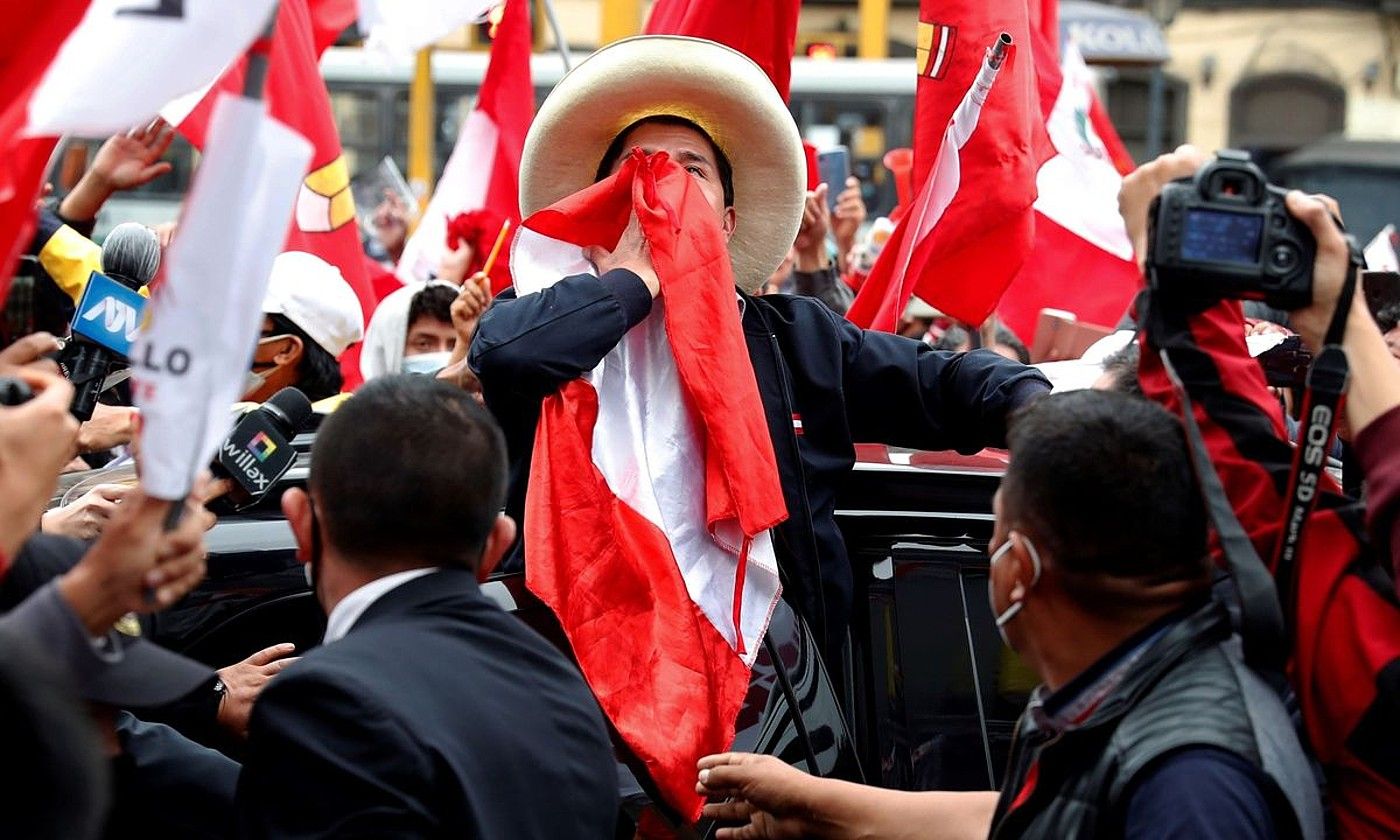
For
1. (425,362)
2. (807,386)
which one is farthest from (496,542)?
(425,362)

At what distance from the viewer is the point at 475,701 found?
2.05 meters

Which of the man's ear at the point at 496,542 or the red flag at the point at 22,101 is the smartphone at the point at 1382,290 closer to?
the man's ear at the point at 496,542

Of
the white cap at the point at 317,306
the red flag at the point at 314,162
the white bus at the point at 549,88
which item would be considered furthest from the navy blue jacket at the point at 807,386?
the white bus at the point at 549,88

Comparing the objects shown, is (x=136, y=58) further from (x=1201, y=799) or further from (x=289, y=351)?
(x=289, y=351)

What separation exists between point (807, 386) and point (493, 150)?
12.3 feet

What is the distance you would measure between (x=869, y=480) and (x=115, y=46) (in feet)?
6.05

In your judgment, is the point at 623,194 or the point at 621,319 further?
the point at 623,194

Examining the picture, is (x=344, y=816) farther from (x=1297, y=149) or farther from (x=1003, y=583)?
(x=1297, y=149)

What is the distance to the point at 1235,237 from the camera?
201cm

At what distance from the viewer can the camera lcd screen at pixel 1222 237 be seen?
6.58ft

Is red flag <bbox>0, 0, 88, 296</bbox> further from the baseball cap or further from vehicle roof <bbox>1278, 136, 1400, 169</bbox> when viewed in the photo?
vehicle roof <bbox>1278, 136, 1400, 169</bbox>

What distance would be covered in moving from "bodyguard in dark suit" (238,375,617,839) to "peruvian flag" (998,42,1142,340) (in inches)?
174

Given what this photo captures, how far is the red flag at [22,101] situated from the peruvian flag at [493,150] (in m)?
4.20

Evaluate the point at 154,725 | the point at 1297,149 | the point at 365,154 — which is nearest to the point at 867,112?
the point at 365,154
